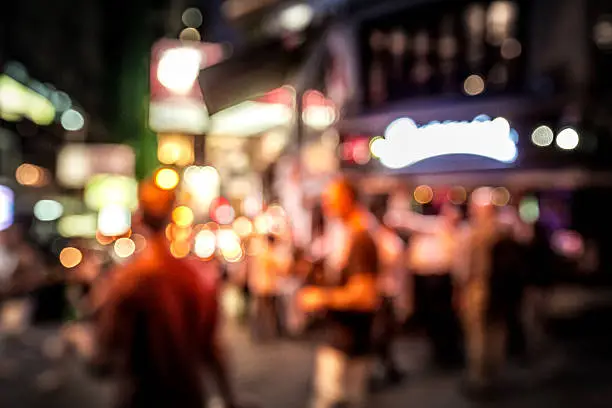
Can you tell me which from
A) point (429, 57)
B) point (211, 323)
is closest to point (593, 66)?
point (429, 57)

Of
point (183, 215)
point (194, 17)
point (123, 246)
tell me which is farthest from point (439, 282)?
point (194, 17)

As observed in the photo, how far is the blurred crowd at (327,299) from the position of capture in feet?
11.7

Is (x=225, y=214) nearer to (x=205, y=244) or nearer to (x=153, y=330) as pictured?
(x=205, y=244)

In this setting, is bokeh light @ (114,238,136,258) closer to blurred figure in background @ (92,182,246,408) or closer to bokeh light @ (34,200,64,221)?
bokeh light @ (34,200,64,221)

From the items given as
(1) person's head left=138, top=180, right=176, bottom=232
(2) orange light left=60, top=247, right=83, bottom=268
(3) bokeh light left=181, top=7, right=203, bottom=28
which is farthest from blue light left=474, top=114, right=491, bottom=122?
(3) bokeh light left=181, top=7, right=203, bottom=28

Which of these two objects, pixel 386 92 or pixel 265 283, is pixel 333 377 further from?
pixel 386 92

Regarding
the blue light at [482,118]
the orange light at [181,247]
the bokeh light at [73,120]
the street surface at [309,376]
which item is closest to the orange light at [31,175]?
the bokeh light at [73,120]

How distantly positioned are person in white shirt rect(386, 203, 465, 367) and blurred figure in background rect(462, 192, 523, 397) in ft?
6.41

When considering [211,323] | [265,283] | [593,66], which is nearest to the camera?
[211,323]

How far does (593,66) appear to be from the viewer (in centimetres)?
1084

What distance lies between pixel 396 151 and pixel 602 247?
371 cm

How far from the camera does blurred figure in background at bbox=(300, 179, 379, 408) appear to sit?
17.3 ft

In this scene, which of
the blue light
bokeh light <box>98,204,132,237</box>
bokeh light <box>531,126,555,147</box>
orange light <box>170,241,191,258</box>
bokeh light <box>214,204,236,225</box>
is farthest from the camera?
bokeh light <box>214,204,236,225</box>

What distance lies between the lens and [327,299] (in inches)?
211
